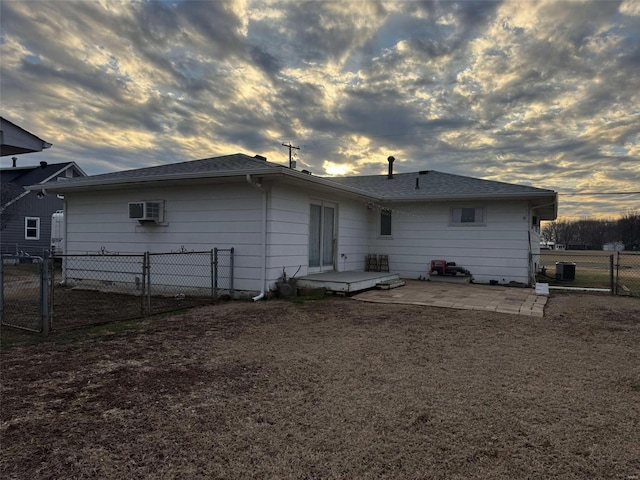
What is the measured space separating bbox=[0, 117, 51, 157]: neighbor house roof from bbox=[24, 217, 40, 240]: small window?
22.0m

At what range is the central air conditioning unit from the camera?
30.0ft

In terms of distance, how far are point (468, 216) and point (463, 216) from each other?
14cm

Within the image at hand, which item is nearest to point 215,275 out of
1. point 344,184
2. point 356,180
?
point 344,184

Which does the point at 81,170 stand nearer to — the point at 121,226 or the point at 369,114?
the point at 121,226

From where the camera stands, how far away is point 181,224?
29.9 ft

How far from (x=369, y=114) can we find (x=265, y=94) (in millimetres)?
3818

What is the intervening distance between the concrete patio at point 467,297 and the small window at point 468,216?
80.1 inches

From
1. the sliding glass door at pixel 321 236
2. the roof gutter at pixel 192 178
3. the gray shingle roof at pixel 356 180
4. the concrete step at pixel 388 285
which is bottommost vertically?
the concrete step at pixel 388 285

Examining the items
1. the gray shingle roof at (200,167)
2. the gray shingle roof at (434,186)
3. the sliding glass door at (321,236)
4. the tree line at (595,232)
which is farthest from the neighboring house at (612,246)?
the gray shingle roof at (200,167)

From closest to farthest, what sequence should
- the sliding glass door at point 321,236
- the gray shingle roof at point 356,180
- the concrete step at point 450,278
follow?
the gray shingle roof at point 356,180 < the sliding glass door at point 321,236 < the concrete step at point 450,278

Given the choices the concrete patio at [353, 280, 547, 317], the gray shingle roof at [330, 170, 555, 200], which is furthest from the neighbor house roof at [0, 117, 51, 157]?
the gray shingle roof at [330, 170, 555, 200]

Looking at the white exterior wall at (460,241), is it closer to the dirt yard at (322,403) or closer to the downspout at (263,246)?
the downspout at (263,246)

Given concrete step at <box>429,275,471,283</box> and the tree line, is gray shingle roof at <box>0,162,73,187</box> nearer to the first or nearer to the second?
concrete step at <box>429,275,471,283</box>

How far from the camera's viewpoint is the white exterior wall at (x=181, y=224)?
8281 millimetres
